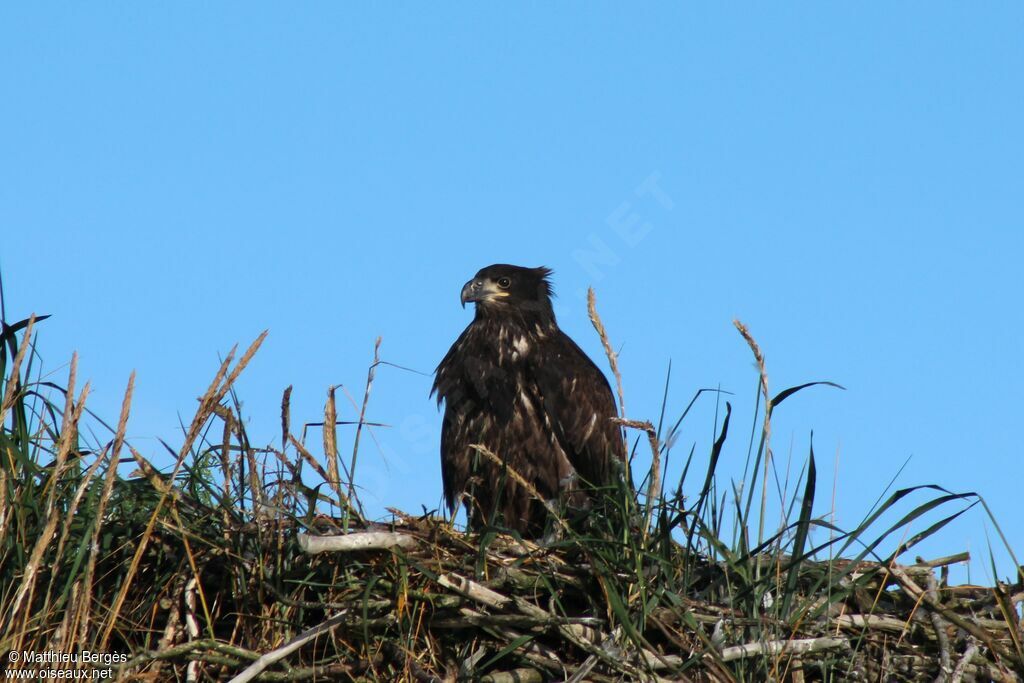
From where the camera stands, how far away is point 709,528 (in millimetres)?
4324

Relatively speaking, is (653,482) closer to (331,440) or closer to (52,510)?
(331,440)

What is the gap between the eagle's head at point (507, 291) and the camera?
7922 mm

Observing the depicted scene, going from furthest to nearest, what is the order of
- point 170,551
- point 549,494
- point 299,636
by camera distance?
point 549,494
point 170,551
point 299,636

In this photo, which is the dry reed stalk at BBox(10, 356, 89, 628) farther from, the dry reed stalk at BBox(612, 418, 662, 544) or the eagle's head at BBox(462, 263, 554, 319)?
the eagle's head at BBox(462, 263, 554, 319)

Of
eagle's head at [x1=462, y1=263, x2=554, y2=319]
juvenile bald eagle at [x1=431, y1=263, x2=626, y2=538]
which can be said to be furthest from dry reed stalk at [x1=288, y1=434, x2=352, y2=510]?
eagle's head at [x1=462, y1=263, x2=554, y2=319]

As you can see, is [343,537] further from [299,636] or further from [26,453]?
[26,453]

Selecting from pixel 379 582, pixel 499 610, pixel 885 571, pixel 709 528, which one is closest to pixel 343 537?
pixel 379 582

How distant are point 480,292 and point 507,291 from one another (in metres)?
0.18

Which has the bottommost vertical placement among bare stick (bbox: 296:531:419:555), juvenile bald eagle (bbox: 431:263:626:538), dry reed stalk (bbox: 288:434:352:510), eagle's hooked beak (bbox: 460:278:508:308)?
bare stick (bbox: 296:531:419:555)

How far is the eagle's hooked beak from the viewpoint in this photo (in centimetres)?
799

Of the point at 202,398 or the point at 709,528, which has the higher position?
the point at 202,398

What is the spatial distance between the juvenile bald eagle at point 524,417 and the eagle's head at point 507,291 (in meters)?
0.23

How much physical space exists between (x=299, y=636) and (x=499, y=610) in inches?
27.0

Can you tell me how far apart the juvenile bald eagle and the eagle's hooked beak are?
1.05 ft
